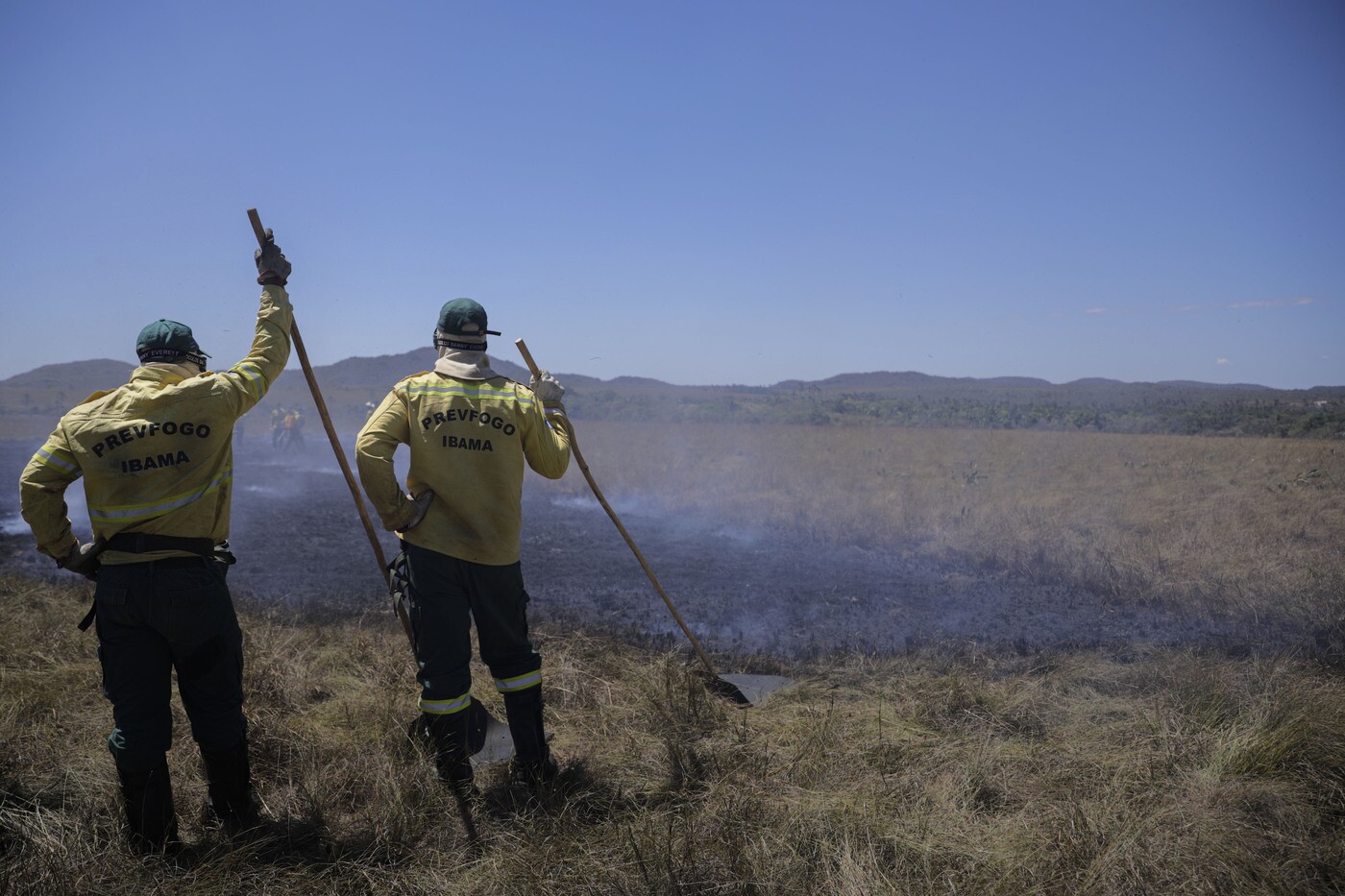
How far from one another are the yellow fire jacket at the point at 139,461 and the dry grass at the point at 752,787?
107cm

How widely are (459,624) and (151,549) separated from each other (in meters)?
1.16

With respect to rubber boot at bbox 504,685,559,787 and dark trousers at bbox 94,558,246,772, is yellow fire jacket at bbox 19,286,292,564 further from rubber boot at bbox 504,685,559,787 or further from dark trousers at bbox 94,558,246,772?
rubber boot at bbox 504,685,559,787

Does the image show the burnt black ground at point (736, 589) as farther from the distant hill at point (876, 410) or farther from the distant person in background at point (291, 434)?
the distant person in background at point (291, 434)

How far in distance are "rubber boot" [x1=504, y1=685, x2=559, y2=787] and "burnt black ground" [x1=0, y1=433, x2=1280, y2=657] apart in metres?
2.62

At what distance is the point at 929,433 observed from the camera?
2522 centimetres

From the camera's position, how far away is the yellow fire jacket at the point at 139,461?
2701 mm

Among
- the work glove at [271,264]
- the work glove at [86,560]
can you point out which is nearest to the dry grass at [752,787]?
the work glove at [86,560]

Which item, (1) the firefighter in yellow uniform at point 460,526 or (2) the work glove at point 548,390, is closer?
(1) the firefighter in yellow uniform at point 460,526

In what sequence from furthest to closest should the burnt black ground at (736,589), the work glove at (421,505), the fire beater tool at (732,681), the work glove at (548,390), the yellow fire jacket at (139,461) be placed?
the burnt black ground at (736,589), the fire beater tool at (732,681), the work glove at (548,390), the work glove at (421,505), the yellow fire jacket at (139,461)

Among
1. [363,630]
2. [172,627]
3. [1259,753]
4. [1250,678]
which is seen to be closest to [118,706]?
[172,627]

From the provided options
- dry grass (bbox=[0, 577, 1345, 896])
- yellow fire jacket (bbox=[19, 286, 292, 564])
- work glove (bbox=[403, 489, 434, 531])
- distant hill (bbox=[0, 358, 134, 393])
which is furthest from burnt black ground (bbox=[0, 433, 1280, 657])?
distant hill (bbox=[0, 358, 134, 393])

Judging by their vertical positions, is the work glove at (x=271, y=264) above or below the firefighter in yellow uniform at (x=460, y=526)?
above

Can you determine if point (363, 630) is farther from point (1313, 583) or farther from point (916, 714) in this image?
point (1313, 583)

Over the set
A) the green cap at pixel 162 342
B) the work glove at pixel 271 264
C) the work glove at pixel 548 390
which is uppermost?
the work glove at pixel 271 264
